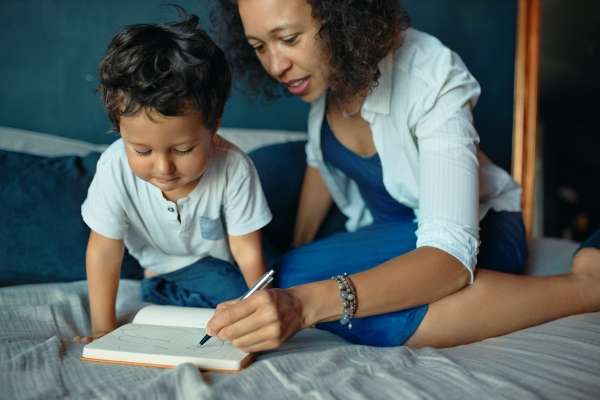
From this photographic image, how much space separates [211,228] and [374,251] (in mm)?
365

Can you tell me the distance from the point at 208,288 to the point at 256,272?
→ 12cm

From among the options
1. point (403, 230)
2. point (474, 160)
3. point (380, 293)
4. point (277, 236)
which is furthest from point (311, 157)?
point (380, 293)

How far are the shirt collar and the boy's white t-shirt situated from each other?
0.31 metres

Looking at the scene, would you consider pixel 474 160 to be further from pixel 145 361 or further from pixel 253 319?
pixel 145 361

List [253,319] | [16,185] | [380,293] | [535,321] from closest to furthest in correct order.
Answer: [253,319], [380,293], [535,321], [16,185]

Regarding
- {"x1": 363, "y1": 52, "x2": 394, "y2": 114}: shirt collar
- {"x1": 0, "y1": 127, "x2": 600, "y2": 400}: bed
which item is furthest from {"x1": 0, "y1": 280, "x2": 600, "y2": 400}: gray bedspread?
{"x1": 363, "y1": 52, "x2": 394, "y2": 114}: shirt collar

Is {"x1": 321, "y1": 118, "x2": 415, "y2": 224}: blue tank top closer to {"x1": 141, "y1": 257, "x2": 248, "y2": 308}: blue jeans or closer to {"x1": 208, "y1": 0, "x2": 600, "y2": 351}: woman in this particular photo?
{"x1": 208, "y1": 0, "x2": 600, "y2": 351}: woman

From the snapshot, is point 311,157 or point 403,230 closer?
point 403,230

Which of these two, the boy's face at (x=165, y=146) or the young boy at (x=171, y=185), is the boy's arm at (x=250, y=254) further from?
the boy's face at (x=165, y=146)

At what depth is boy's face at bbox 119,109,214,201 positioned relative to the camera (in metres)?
1.22

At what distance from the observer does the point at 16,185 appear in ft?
5.32

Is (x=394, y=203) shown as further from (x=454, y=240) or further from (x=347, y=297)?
(x=347, y=297)

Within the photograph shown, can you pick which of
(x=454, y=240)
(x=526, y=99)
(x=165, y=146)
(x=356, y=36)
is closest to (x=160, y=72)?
(x=165, y=146)

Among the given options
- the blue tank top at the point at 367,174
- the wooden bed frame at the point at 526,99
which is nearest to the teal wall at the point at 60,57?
the blue tank top at the point at 367,174
